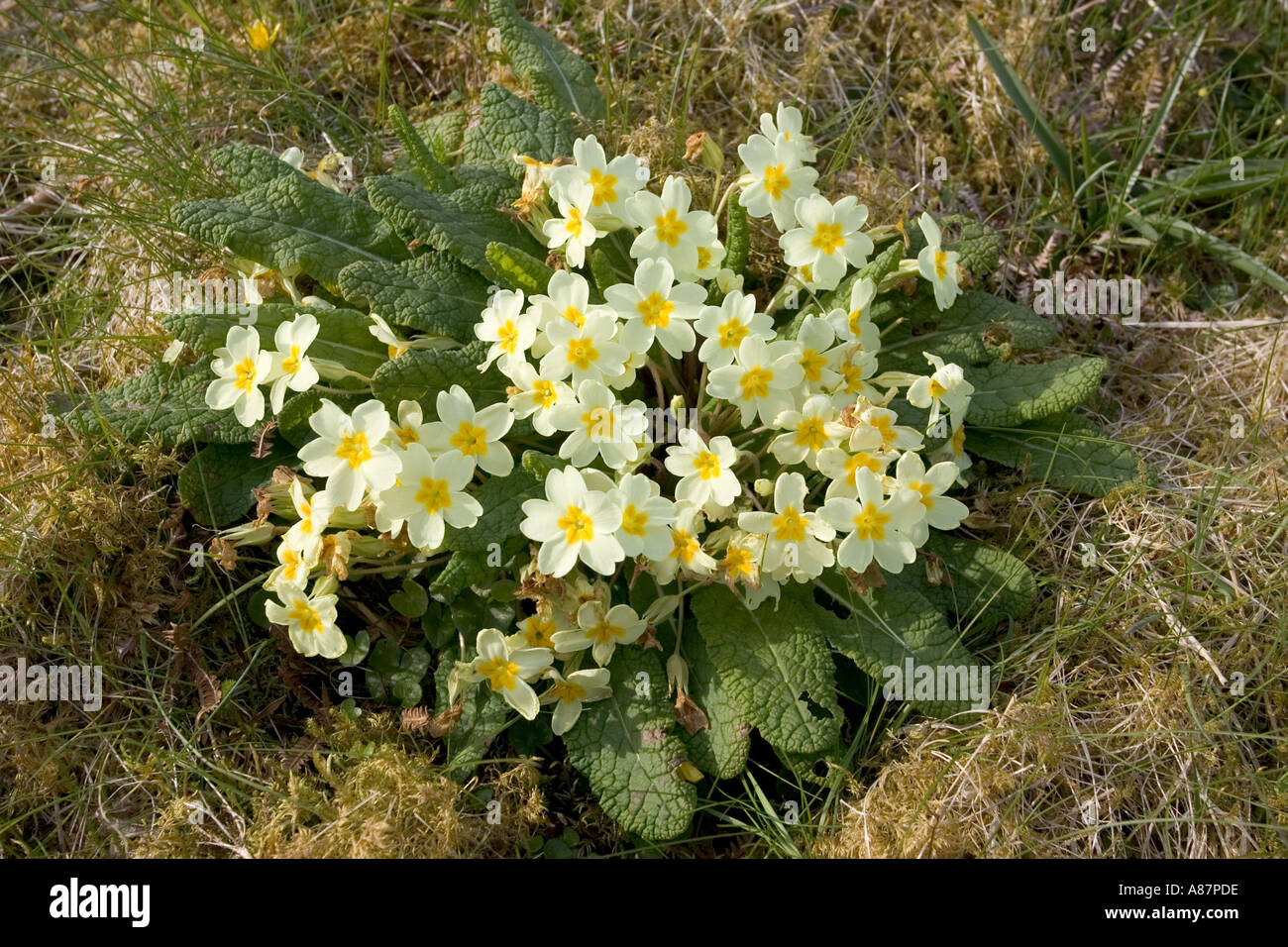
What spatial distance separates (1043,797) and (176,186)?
3.51m

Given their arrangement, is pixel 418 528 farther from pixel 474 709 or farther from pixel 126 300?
pixel 126 300

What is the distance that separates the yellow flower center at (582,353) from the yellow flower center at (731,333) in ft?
1.12

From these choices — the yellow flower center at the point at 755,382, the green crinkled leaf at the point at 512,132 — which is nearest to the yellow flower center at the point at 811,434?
the yellow flower center at the point at 755,382

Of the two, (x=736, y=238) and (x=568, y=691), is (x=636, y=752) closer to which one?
(x=568, y=691)

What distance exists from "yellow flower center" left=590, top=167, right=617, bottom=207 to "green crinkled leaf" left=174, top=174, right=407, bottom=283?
2.55 feet

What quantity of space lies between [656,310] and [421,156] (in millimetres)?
1129

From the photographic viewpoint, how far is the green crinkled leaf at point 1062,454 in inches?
141

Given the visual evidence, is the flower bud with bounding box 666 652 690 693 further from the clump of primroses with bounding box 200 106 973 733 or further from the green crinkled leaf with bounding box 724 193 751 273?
the green crinkled leaf with bounding box 724 193 751 273

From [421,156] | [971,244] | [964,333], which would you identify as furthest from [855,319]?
[421,156]

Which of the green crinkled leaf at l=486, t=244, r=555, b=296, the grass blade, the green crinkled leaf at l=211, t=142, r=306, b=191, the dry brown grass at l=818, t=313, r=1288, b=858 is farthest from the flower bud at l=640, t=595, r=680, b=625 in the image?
the grass blade

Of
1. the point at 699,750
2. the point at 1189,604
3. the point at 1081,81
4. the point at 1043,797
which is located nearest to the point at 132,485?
the point at 699,750

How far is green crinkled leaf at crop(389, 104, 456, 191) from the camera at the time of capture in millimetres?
3516

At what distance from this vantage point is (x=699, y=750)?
3223 mm

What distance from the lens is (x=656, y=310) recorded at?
3.03 m
